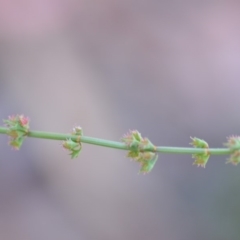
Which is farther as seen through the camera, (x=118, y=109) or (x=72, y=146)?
(x=118, y=109)

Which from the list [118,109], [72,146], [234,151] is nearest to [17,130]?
[72,146]

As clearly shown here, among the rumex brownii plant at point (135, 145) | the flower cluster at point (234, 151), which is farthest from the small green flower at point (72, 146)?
the flower cluster at point (234, 151)

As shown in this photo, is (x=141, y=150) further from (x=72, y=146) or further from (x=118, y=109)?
(x=118, y=109)

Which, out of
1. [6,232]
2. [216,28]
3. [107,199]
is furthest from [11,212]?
[216,28]

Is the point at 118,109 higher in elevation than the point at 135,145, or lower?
higher

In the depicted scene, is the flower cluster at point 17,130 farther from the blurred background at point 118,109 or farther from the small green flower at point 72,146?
the blurred background at point 118,109

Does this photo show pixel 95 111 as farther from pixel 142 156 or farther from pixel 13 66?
pixel 142 156
